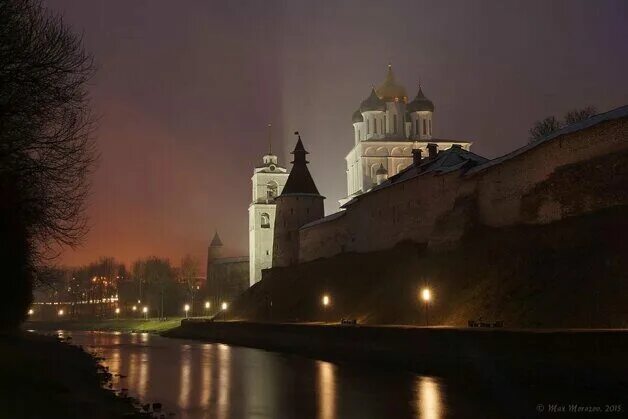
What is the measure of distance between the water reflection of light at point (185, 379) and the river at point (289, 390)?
0.08ft

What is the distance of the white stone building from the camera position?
67.9 m

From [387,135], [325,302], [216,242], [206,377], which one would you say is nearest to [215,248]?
[216,242]

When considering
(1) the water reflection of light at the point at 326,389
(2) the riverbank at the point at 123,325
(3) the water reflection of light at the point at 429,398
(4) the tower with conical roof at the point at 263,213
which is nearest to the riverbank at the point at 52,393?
(1) the water reflection of light at the point at 326,389

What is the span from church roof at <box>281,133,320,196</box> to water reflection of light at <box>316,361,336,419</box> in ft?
97.6

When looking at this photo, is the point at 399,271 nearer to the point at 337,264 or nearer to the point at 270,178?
the point at 337,264

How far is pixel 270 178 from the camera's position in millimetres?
89062

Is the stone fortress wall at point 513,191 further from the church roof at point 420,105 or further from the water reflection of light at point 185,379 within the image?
the church roof at point 420,105

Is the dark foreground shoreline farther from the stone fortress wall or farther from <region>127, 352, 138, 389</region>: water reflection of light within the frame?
<region>127, 352, 138, 389</region>: water reflection of light

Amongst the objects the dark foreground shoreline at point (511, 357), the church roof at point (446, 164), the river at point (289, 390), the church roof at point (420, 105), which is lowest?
the river at point (289, 390)

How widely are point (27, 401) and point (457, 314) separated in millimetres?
16588

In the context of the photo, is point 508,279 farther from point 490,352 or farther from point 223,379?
point 223,379

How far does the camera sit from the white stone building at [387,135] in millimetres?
67938

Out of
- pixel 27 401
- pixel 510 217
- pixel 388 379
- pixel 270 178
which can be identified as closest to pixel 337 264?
pixel 510 217

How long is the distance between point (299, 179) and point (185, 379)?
34356 mm
